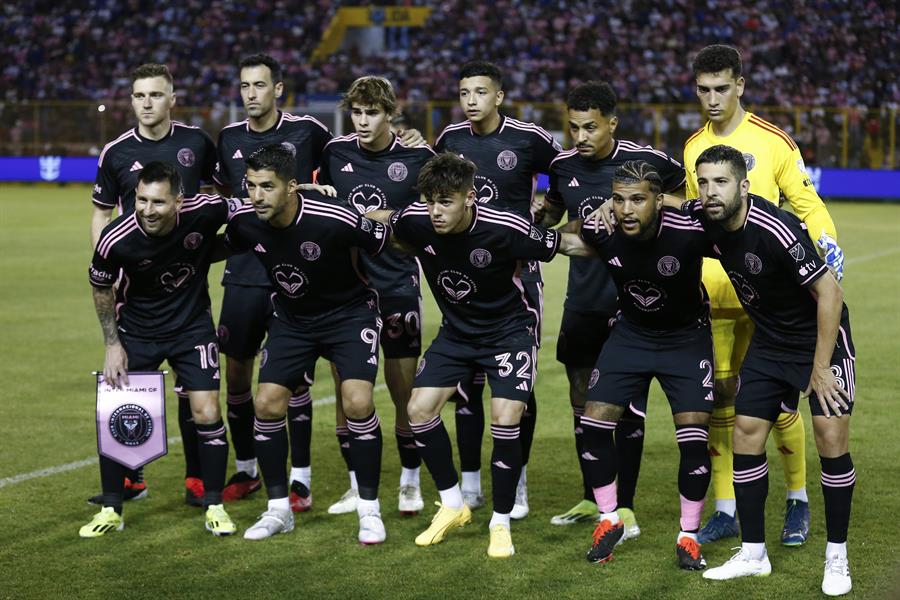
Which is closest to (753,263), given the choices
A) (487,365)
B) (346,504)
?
(487,365)

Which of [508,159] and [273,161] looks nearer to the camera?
[273,161]

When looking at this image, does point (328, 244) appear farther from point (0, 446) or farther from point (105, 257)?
point (0, 446)

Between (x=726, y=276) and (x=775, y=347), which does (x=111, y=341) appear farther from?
(x=775, y=347)

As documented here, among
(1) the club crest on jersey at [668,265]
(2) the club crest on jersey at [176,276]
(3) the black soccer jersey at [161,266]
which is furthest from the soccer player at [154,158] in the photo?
(1) the club crest on jersey at [668,265]

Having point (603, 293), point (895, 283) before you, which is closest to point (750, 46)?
point (895, 283)

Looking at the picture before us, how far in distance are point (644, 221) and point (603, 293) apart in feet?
A: 2.94

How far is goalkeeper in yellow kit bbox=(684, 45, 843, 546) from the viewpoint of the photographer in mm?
6039

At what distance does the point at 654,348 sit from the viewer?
19.2 ft

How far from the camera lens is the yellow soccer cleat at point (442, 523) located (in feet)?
19.9

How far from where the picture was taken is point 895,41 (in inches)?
1277

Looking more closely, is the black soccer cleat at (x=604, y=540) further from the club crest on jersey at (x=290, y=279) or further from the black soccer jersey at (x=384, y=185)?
the club crest on jersey at (x=290, y=279)

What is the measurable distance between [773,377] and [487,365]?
4.47 ft

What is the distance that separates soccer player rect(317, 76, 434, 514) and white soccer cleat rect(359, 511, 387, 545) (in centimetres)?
52

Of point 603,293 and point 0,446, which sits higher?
point 603,293
